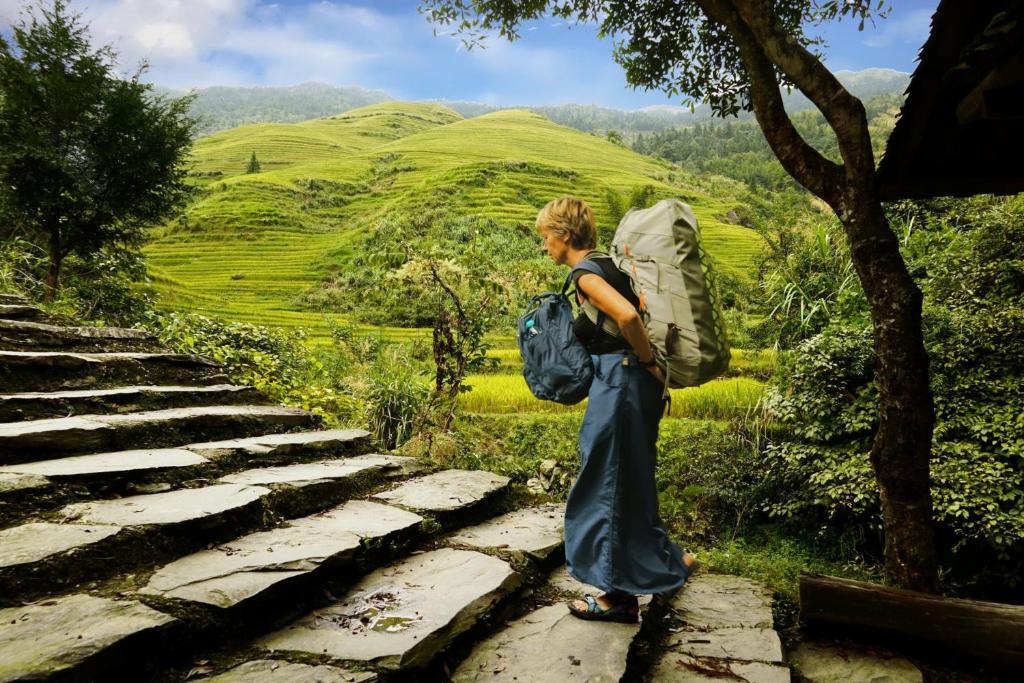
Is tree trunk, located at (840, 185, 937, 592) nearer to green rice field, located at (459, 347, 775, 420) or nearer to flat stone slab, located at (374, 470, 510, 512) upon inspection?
flat stone slab, located at (374, 470, 510, 512)

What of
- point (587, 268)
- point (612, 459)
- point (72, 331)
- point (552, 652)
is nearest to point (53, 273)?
point (72, 331)

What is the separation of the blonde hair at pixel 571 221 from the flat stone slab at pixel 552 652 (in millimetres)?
1525

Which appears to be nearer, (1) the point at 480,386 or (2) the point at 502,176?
(1) the point at 480,386

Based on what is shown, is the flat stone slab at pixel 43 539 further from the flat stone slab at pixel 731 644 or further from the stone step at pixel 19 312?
the stone step at pixel 19 312

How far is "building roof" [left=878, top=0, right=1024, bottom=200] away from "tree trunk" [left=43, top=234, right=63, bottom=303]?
26.8 feet

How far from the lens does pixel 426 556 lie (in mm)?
2641

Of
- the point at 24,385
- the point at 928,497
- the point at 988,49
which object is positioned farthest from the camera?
the point at 24,385

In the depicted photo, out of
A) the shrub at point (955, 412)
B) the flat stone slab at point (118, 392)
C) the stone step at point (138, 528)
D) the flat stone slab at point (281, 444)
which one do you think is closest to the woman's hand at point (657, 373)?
the stone step at point (138, 528)

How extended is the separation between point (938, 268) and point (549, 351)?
464 centimetres

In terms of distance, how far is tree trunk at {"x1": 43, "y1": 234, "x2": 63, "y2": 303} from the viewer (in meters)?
6.99

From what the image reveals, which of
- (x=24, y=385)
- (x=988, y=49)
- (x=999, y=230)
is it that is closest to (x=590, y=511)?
(x=988, y=49)

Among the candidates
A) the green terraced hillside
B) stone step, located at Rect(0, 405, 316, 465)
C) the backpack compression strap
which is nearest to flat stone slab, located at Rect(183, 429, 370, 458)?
stone step, located at Rect(0, 405, 316, 465)

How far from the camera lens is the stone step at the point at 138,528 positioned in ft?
5.85

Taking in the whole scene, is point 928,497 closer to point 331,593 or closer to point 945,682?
point 945,682
